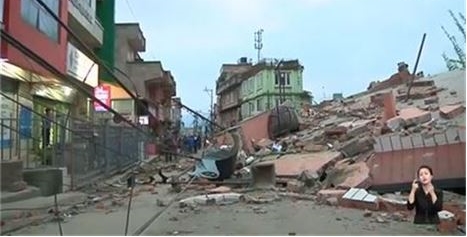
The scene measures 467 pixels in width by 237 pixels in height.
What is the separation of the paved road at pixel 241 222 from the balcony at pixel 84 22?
44.4ft

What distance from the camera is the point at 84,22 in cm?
2350

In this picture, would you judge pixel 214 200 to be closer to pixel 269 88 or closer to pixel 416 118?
pixel 416 118

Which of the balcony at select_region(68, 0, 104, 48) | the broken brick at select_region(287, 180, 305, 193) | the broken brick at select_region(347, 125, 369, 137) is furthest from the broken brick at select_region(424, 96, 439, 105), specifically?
the balcony at select_region(68, 0, 104, 48)

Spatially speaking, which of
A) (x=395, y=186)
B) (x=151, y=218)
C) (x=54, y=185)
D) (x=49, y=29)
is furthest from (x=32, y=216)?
(x=49, y=29)

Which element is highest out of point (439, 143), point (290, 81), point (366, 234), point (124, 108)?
point (290, 81)

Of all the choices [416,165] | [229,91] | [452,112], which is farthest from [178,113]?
[229,91]

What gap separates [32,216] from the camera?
8.41 meters

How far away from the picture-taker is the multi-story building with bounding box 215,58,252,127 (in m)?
74.3

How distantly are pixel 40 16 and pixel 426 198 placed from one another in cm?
1305

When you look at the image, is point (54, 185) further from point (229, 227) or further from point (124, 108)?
point (124, 108)

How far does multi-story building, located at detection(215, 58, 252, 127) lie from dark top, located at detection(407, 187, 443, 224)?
60.9 meters

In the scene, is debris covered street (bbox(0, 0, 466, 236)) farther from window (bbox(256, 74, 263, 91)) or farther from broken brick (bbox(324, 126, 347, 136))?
window (bbox(256, 74, 263, 91))

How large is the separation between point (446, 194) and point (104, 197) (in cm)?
655

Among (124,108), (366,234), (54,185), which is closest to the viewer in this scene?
(366,234)
